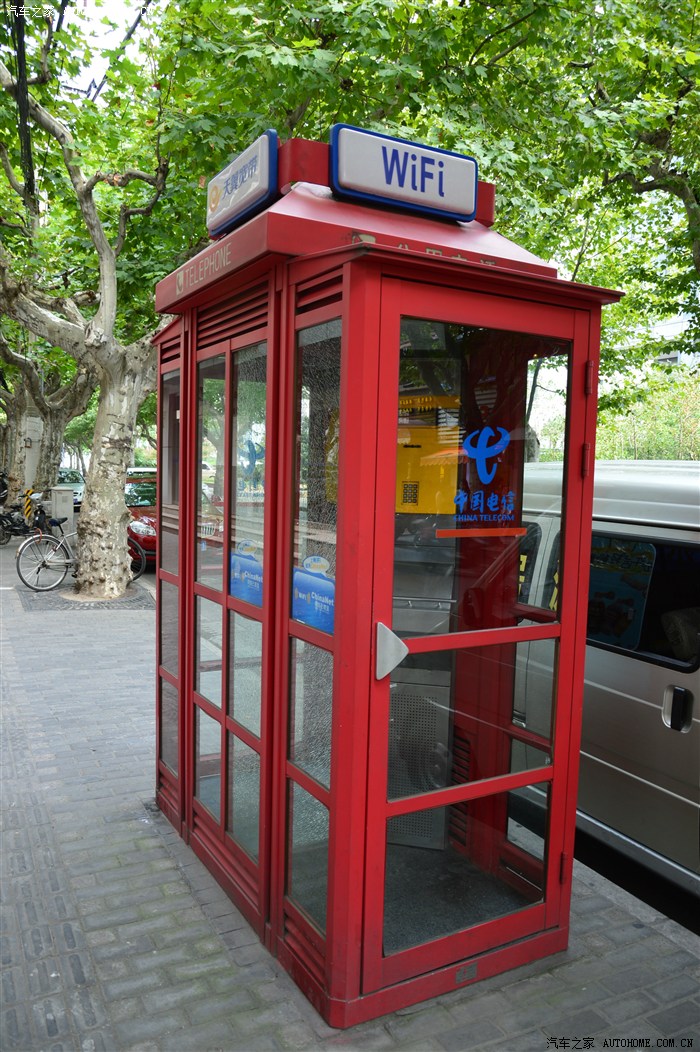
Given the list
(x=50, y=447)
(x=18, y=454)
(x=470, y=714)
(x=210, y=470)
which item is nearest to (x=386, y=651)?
(x=470, y=714)

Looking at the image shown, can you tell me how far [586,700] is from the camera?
165 inches

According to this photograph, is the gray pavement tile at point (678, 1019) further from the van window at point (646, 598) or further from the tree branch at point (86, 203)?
the tree branch at point (86, 203)

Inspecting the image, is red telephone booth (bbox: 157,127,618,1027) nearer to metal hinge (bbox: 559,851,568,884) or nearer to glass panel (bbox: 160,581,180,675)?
metal hinge (bbox: 559,851,568,884)

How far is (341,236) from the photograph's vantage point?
275 centimetres

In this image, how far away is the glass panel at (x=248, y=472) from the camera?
10.6 ft

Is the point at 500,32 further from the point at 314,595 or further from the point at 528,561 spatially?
the point at 314,595

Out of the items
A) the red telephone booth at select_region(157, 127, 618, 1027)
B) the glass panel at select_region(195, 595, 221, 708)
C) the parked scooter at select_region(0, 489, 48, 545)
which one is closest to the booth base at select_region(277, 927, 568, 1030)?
the red telephone booth at select_region(157, 127, 618, 1027)

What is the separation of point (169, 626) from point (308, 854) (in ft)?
5.77

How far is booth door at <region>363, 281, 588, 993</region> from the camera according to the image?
8.84 ft

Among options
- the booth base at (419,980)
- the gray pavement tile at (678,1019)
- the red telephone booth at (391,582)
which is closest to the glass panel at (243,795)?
the red telephone booth at (391,582)

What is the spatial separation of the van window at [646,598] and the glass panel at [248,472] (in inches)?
76.1

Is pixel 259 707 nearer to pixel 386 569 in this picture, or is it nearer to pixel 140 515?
pixel 386 569

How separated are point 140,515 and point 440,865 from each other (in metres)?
11.9

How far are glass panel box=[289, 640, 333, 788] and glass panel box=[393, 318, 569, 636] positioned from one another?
1.09ft
